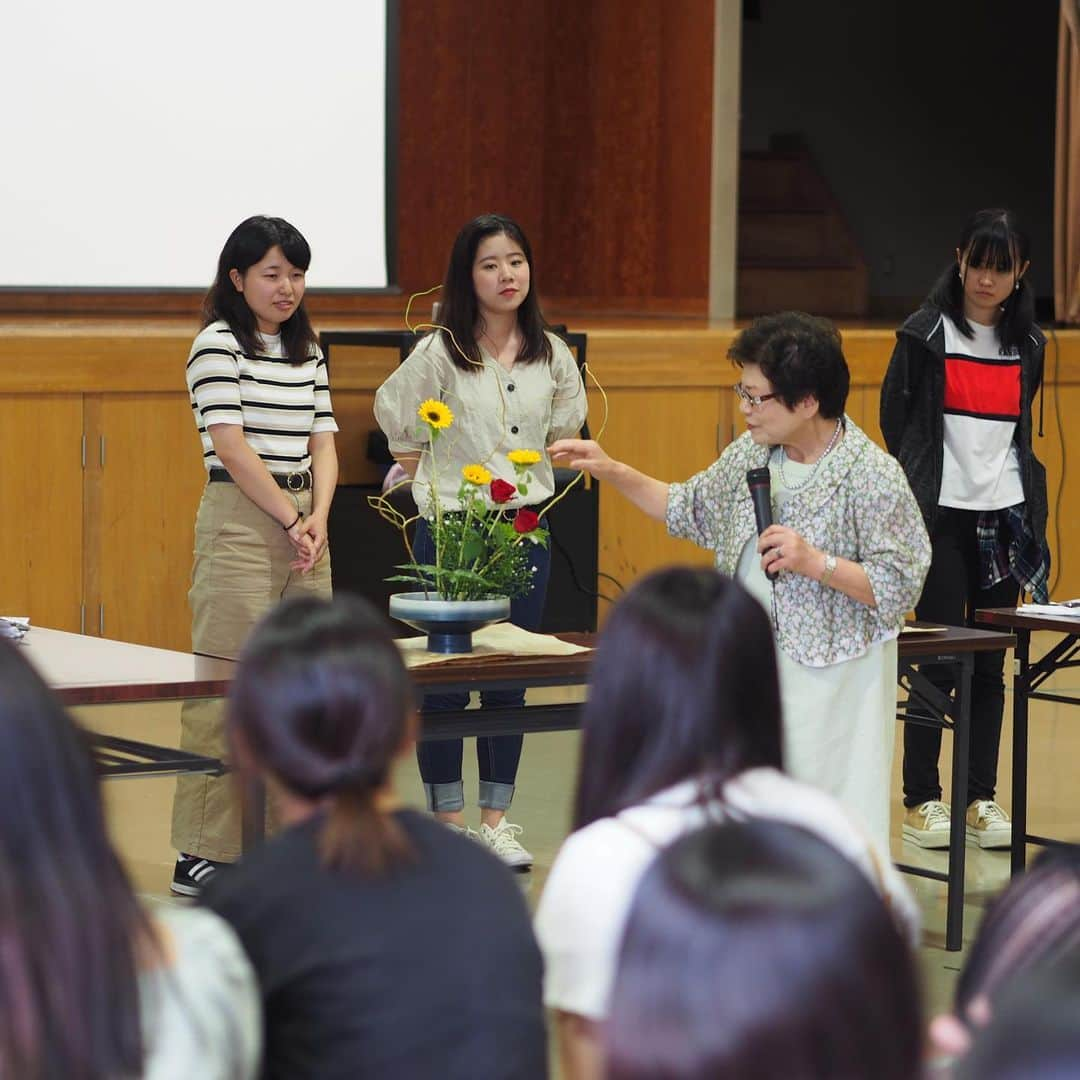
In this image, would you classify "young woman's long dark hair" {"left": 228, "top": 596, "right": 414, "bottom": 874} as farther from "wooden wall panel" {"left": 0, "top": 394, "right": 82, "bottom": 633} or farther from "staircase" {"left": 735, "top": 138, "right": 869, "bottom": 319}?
"staircase" {"left": 735, "top": 138, "right": 869, "bottom": 319}

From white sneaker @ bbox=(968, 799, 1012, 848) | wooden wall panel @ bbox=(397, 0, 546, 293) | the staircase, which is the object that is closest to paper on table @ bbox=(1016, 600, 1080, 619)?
white sneaker @ bbox=(968, 799, 1012, 848)

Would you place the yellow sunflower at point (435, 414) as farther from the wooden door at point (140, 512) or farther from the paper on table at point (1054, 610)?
the wooden door at point (140, 512)

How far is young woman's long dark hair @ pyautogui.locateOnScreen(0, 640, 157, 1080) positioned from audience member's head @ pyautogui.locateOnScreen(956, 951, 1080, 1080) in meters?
0.68

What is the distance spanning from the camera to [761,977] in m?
0.89

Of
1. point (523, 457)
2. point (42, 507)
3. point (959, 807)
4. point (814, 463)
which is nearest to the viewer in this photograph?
point (814, 463)

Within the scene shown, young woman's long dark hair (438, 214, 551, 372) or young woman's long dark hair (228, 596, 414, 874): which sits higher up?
young woman's long dark hair (438, 214, 551, 372)

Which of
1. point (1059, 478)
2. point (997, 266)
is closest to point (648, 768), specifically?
point (997, 266)

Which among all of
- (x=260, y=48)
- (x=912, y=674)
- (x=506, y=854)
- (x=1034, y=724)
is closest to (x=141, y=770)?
(x=506, y=854)

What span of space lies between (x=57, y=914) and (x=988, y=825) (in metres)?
3.59

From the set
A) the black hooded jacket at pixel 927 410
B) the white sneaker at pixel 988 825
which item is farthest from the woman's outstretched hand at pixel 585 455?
the white sneaker at pixel 988 825

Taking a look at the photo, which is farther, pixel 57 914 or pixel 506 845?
pixel 506 845

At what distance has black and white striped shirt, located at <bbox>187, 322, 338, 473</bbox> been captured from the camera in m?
4.04

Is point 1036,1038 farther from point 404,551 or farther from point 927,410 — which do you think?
point 404,551

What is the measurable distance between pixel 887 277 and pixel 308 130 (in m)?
5.77
